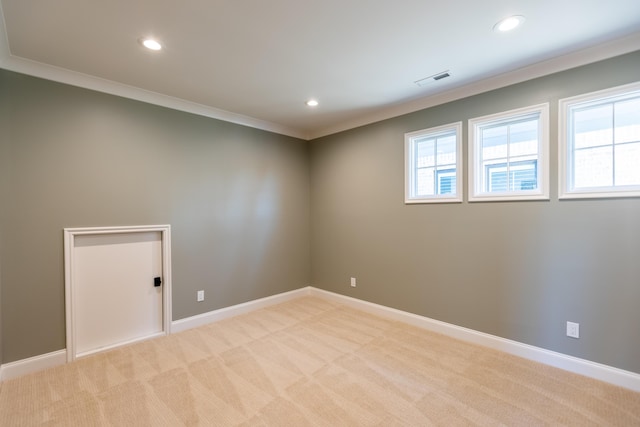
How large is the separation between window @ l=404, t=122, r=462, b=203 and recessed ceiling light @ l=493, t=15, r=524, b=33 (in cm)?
111

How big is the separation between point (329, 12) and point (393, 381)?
111 inches

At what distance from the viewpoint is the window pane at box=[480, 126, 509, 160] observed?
2898 mm

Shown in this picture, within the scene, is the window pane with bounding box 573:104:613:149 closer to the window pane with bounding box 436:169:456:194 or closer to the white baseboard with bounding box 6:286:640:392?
the window pane with bounding box 436:169:456:194

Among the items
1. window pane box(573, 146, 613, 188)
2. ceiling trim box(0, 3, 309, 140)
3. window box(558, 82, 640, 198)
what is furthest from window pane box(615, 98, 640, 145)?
ceiling trim box(0, 3, 309, 140)

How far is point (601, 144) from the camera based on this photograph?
7.81 ft

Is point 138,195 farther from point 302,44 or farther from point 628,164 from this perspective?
point 628,164

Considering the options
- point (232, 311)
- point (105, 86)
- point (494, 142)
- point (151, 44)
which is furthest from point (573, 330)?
point (105, 86)

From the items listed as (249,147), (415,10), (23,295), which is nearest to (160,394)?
(23,295)

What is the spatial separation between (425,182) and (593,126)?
154cm

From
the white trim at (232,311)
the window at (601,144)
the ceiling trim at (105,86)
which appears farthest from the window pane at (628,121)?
the white trim at (232,311)

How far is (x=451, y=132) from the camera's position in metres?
3.24

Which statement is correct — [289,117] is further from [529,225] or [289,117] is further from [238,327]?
[529,225]

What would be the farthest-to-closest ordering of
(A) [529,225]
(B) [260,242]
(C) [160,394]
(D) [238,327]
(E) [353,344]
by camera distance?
(B) [260,242], (D) [238,327], (E) [353,344], (A) [529,225], (C) [160,394]

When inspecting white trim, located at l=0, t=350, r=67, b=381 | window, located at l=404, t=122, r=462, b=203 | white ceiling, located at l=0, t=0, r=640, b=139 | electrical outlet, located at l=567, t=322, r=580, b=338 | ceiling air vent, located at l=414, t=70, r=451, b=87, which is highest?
ceiling air vent, located at l=414, t=70, r=451, b=87
